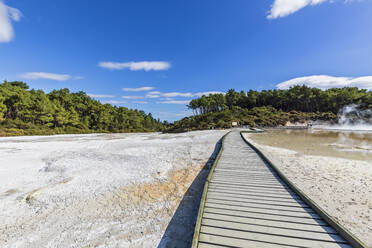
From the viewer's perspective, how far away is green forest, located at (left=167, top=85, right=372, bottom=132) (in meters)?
38.2

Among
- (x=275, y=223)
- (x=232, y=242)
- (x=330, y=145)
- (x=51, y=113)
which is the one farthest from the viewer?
(x=51, y=113)

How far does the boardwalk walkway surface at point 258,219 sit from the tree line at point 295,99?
5029 centimetres

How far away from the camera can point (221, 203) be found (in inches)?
157

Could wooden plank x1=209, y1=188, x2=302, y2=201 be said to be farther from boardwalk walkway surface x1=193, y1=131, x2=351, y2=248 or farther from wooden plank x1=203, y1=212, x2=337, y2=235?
wooden plank x1=203, y1=212, x2=337, y2=235

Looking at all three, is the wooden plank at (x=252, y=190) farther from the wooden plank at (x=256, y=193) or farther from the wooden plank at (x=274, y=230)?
the wooden plank at (x=274, y=230)

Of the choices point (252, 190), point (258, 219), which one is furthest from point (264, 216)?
point (252, 190)

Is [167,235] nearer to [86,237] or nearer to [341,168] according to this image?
[86,237]

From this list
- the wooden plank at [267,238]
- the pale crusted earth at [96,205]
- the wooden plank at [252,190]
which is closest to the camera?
the wooden plank at [267,238]

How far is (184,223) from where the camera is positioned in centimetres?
412

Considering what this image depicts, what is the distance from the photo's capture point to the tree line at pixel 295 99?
135ft

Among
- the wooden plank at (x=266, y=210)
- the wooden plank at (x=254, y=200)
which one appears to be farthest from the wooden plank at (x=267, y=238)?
the wooden plank at (x=254, y=200)

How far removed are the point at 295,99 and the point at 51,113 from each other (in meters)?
69.8

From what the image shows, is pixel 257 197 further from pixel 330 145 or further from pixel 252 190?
pixel 330 145

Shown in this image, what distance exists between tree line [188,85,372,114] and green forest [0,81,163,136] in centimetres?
2985
